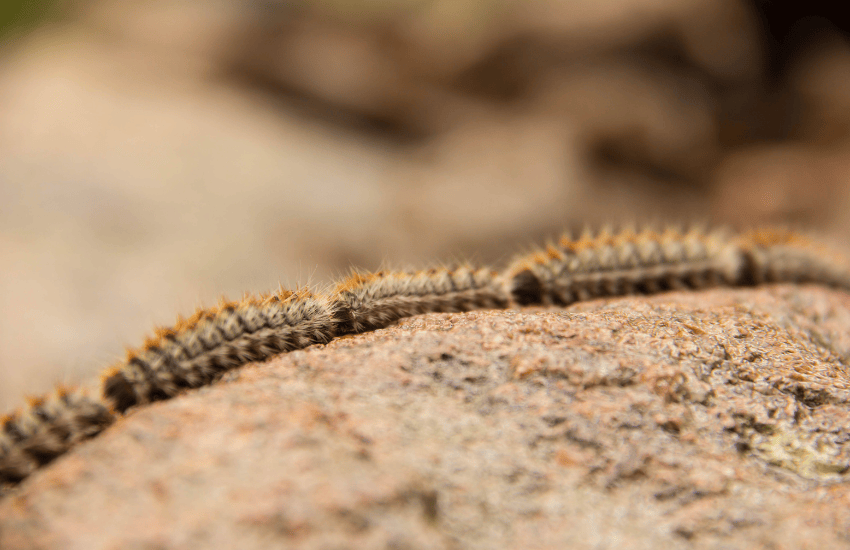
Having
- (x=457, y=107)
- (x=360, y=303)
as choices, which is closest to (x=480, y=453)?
(x=360, y=303)

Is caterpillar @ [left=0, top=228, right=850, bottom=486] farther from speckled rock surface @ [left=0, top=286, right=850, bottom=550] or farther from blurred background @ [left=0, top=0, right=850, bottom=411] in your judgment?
blurred background @ [left=0, top=0, right=850, bottom=411]

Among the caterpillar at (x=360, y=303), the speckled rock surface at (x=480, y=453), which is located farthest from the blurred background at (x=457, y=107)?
the speckled rock surface at (x=480, y=453)

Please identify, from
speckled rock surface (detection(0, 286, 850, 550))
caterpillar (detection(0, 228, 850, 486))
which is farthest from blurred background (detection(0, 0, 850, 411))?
speckled rock surface (detection(0, 286, 850, 550))

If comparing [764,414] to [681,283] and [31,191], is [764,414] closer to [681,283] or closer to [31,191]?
[681,283]

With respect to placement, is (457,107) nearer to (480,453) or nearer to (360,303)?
(360,303)

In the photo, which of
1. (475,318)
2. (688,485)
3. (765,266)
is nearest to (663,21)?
(765,266)
